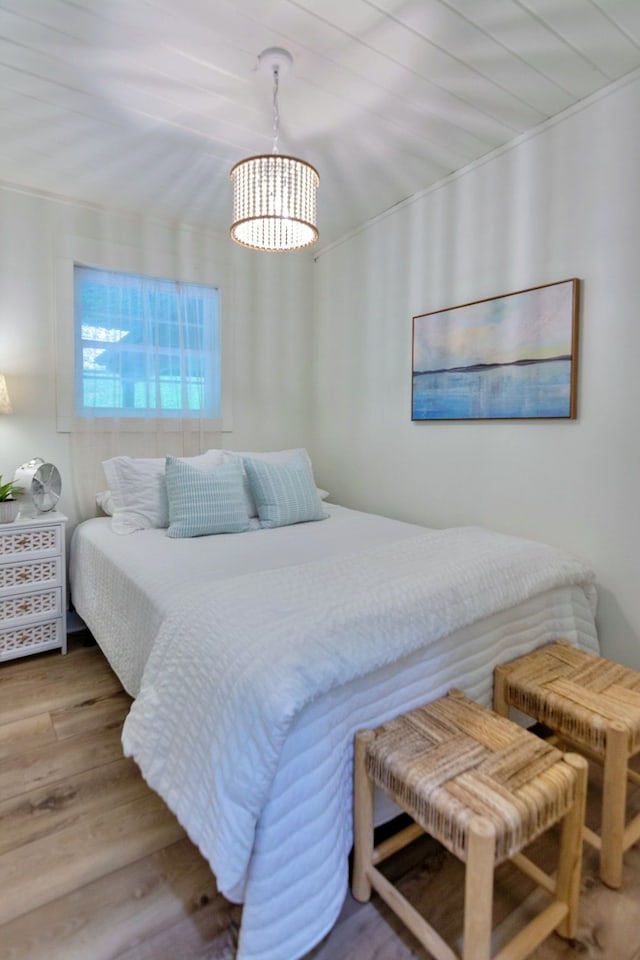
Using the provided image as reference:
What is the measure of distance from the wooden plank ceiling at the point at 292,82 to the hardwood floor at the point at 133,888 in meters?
2.39

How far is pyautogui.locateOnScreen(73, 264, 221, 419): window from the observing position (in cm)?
272

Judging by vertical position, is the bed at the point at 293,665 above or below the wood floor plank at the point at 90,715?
above

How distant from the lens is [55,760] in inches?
67.3

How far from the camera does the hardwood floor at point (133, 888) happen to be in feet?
3.59

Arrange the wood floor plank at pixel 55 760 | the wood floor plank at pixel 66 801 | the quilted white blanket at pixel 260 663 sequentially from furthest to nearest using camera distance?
1. the wood floor plank at pixel 55 760
2. the wood floor plank at pixel 66 801
3. the quilted white blanket at pixel 260 663

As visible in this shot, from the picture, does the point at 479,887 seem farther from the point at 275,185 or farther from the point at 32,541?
the point at 32,541

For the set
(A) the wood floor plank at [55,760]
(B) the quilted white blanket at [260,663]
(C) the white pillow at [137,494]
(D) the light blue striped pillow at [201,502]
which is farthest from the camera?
(C) the white pillow at [137,494]

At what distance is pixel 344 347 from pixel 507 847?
2.84 m

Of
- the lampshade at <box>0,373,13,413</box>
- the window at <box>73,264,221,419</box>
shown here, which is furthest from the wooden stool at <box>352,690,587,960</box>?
the window at <box>73,264,221,419</box>

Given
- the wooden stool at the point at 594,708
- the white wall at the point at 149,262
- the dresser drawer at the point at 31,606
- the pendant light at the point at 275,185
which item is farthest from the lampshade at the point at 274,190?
the dresser drawer at the point at 31,606

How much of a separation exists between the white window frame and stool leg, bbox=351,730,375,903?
227 cm

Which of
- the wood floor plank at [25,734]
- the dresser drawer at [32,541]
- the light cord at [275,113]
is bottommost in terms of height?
the wood floor plank at [25,734]

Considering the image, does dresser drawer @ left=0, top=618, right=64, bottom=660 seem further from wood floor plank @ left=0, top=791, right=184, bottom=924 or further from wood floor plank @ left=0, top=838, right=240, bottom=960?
wood floor plank @ left=0, top=838, right=240, bottom=960

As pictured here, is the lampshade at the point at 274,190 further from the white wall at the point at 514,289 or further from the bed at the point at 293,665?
the bed at the point at 293,665
